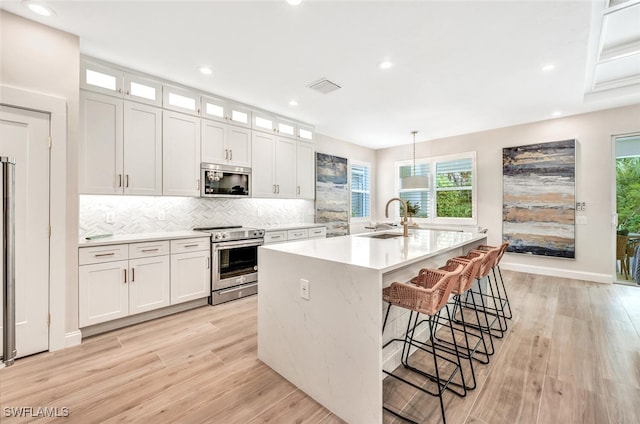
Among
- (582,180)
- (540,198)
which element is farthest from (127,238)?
(582,180)

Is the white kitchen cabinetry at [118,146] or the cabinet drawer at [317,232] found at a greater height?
the white kitchen cabinetry at [118,146]

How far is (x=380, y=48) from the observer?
271cm

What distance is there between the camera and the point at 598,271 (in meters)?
4.53

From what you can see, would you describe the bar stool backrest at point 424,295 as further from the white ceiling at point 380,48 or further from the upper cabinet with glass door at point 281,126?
the upper cabinet with glass door at point 281,126

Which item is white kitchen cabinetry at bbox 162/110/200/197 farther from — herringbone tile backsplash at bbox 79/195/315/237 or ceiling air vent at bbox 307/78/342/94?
ceiling air vent at bbox 307/78/342/94

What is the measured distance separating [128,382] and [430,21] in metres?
3.71

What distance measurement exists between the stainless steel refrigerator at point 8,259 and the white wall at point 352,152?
178 inches

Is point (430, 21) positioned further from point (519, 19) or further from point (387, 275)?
point (387, 275)

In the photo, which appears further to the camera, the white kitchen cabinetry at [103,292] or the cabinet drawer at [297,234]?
the cabinet drawer at [297,234]

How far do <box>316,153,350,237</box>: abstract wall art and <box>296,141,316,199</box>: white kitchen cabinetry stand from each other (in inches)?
14.7

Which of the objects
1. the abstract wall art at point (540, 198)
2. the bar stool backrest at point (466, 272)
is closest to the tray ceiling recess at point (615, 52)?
the abstract wall art at point (540, 198)

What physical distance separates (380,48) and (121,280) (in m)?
3.52

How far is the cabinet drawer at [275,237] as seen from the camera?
415cm

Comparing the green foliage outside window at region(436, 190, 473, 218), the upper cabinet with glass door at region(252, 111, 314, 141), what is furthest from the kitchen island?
the green foliage outside window at region(436, 190, 473, 218)
